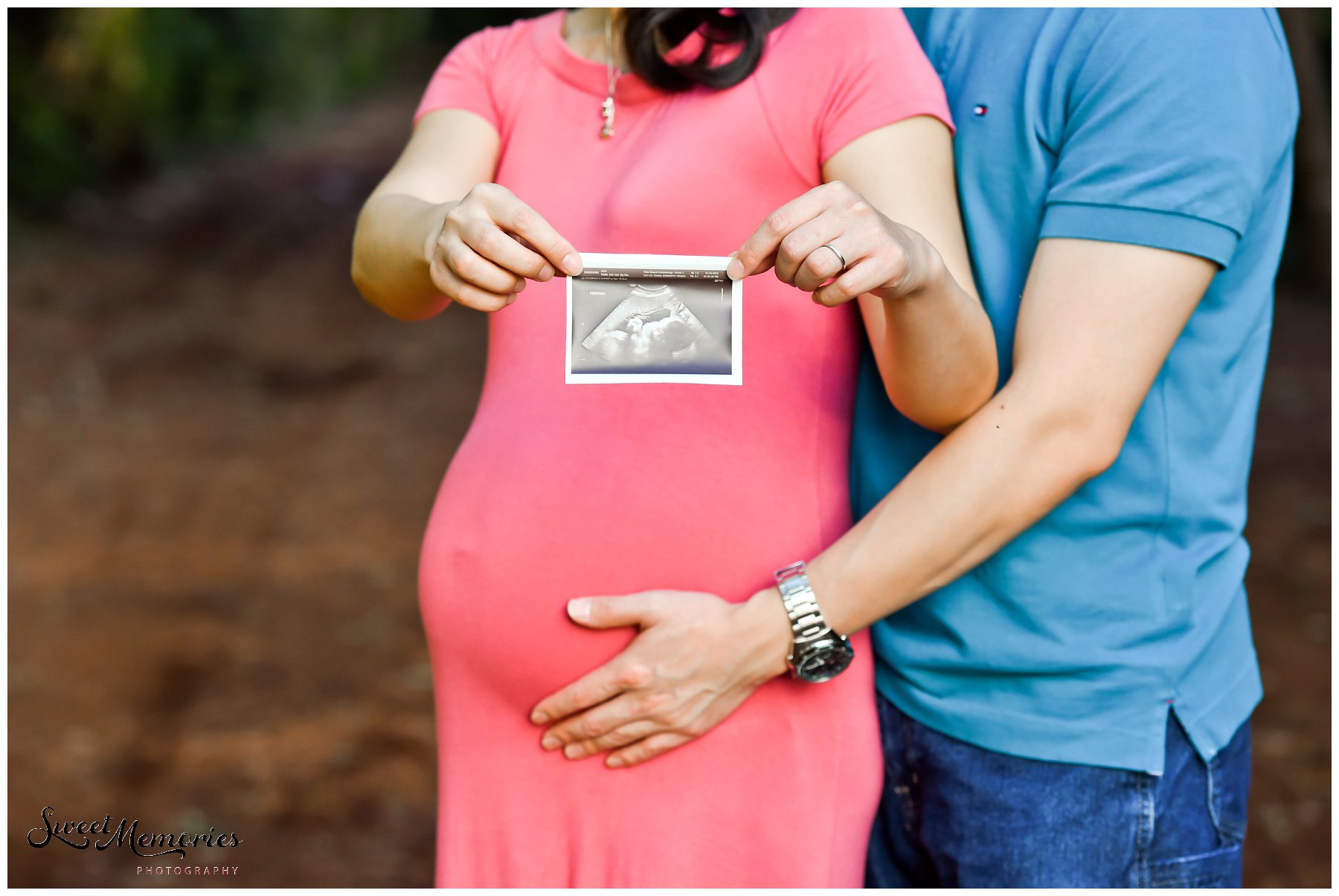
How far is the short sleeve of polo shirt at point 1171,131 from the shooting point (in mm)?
1178

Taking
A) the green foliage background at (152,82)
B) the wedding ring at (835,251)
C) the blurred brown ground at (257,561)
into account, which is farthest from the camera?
the green foliage background at (152,82)

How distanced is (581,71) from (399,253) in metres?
0.38

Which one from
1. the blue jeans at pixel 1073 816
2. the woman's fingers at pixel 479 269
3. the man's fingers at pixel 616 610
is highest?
the woman's fingers at pixel 479 269

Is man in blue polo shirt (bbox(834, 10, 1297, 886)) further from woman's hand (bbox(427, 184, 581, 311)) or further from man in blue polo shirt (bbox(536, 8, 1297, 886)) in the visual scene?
woman's hand (bbox(427, 184, 581, 311))

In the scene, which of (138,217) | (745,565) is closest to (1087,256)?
(745,565)

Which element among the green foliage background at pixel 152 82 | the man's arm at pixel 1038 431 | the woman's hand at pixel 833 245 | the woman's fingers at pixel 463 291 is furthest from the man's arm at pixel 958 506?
the green foliage background at pixel 152 82

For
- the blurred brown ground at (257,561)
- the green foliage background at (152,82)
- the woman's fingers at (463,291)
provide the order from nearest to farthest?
the woman's fingers at (463,291) → the blurred brown ground at (257,561) → the green foliage background at (152,82)

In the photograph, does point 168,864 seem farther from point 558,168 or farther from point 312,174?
point 312,174

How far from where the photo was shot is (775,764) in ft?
4.35

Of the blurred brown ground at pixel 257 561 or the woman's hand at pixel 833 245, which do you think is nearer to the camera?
the woman's hand at pixel 833 245

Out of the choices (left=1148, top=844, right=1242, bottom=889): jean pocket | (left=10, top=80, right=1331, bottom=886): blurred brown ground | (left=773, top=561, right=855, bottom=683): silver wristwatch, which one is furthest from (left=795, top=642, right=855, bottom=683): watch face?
(left=10, top=80, right=1331, bottom=886): blurred brown ground

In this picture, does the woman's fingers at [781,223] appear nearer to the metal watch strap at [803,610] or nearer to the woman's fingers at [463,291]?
the woman's fingers at [463,291]

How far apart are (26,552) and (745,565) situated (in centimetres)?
469

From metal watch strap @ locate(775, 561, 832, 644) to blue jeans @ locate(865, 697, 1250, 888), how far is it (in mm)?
262
